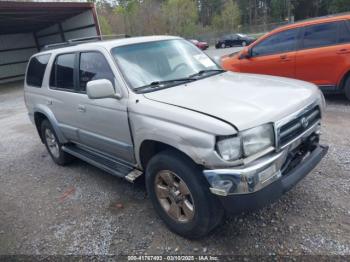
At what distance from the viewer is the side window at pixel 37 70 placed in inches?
189

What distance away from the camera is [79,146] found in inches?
176

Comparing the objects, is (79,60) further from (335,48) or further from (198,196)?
(335,48)

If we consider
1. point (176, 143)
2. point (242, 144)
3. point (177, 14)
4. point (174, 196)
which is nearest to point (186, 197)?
point (174, 196)

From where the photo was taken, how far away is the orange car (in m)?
6.05

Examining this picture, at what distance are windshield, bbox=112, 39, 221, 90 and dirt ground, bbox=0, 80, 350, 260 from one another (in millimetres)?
1501

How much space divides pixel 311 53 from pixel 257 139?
4.79 metres

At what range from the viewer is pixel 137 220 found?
11.0ft

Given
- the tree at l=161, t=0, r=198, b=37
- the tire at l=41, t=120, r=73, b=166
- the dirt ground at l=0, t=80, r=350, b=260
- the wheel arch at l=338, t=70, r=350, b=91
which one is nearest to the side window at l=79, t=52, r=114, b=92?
the tire at l=41, t=120, r=73, b=166

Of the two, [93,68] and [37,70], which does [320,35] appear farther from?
[37,70]

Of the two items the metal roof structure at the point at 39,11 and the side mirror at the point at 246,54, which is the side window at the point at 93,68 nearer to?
the side mirror at the point at 246,54

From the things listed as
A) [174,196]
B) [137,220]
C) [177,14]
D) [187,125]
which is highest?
[177,14]

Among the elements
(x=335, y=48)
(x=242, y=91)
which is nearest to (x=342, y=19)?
(x=335, y=48)

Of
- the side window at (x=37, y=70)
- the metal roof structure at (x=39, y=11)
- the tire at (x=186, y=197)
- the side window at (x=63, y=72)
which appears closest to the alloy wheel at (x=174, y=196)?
the tire at (x=186, y=197)

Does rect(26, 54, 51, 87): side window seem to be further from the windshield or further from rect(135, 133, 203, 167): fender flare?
rect(135, 133, 203, 167): fender flare
